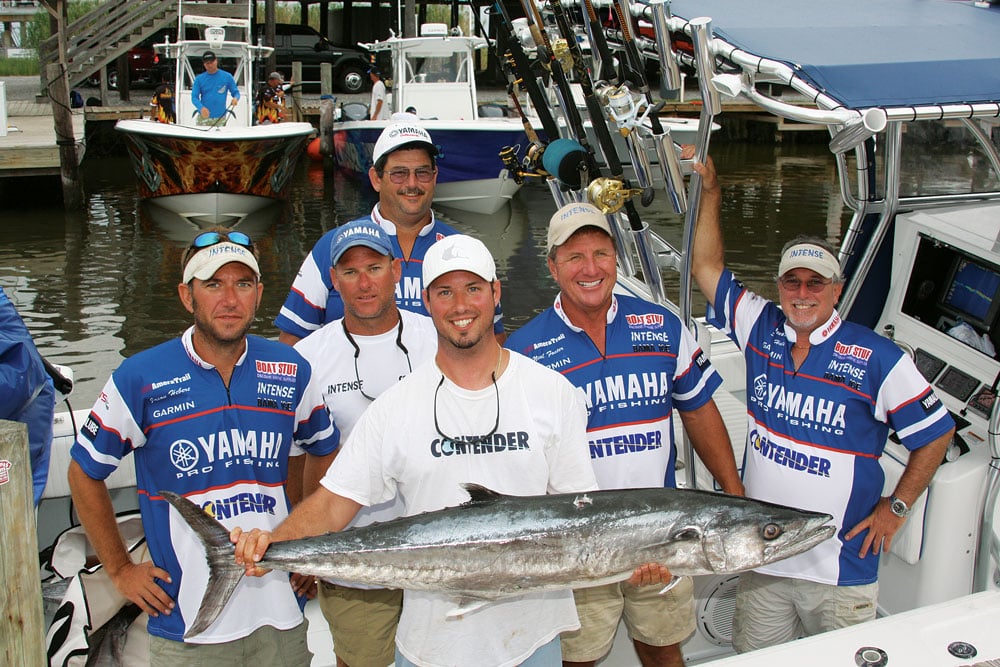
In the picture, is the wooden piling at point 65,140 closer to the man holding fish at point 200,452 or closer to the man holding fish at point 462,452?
the man holding fish at point 200,452

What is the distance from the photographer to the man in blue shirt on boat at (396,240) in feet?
12.3

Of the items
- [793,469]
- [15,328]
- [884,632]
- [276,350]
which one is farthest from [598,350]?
[15,328]

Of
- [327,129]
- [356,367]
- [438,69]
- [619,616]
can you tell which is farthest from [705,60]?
[327,129]

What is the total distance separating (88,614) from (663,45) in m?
3.03

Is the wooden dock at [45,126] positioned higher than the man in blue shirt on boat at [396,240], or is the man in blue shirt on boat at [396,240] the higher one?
the wooden dock at [45,126]

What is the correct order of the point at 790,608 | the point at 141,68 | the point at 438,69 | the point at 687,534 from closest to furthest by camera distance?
the point at 687,534 < the point at 790,608 < the point at 438,69 < the point at 141,68

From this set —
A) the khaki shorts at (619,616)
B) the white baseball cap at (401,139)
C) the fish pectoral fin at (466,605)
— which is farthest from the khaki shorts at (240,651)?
the white baseball cap at (401,139)

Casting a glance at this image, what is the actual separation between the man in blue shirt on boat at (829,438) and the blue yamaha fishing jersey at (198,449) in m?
1.70

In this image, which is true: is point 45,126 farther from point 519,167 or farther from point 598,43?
point 598,43

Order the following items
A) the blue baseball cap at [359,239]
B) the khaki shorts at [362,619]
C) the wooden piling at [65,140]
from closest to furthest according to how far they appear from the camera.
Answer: the khaki shorts at [362,619] → the blue baseball cap at [359,239] → the wooden piling at [65,140]

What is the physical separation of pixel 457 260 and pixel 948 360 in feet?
8.20

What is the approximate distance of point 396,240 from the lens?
3.81 m

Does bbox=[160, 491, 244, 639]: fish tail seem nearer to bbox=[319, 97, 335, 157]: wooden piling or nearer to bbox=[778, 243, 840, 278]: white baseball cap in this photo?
bbox=[778, 243, 840, 278]: white baseball cap

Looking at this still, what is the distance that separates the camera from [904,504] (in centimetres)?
321
